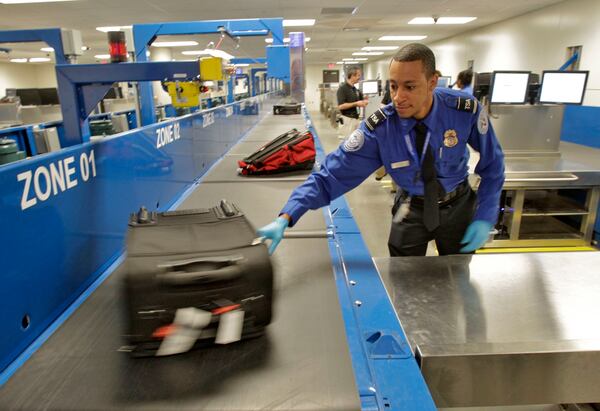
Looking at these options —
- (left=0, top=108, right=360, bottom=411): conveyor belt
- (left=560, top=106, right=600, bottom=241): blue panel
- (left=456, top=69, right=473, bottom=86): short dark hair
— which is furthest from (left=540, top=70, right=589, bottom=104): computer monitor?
(left=0, top=108, right=360, bottom=411): conveyor belt

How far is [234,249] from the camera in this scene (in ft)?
3.13

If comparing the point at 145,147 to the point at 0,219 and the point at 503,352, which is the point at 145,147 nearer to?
the point at 0,219

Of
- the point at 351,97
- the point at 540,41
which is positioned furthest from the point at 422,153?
the point at 540,41

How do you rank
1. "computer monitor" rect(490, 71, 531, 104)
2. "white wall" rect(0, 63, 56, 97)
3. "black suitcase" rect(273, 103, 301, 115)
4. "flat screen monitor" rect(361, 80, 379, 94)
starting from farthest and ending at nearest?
"white wall" rect(0, 63, 56, 97) → "flat screen monitor" rect(361, 80, 379, 94) → "black suitcase" rect(273, 103, 301, 115) → "computer monitor" rect(490, 71, 531, 104)

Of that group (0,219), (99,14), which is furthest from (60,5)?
(0,219)

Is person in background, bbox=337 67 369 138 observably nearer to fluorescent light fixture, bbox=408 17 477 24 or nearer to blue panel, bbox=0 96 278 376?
fluorescent light fixture, bbox=408 17 477 24

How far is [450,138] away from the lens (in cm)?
162

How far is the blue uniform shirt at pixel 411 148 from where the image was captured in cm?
162

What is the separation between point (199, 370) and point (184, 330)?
0.29 feet

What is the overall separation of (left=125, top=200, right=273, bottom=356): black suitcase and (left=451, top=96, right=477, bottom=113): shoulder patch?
1099mm

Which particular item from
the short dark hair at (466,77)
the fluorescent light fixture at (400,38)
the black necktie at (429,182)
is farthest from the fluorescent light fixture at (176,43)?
the black necktie at (429,182)

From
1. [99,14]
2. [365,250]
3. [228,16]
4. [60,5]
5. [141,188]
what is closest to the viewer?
[365,250]

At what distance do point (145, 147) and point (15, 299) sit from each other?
1.02 metres

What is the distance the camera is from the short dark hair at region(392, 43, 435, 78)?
1468 mm
